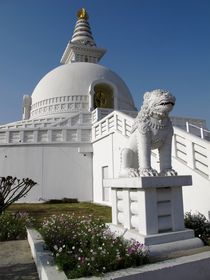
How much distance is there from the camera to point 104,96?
22750 mm

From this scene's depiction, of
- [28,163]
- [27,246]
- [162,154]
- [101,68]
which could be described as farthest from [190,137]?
[101,68]

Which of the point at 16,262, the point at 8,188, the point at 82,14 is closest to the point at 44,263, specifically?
the point at 16,262

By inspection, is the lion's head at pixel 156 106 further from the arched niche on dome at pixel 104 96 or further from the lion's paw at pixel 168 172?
the arched niche on dome at pixel 104 96

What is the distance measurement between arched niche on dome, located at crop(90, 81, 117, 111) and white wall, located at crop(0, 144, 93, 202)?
823 cm

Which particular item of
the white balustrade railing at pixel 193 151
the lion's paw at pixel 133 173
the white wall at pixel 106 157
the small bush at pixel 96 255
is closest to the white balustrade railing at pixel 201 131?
the white balustrade railing at pixel 193 151

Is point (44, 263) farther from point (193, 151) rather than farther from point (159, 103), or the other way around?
point (193, 151)

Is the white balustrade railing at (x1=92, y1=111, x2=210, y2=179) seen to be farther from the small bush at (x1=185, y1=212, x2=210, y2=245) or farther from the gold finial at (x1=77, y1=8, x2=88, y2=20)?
the gold finial at (x1=77, y1=8, x2=88, y2=20)

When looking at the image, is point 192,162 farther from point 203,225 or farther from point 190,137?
point 203,225

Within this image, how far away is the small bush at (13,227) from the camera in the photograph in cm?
596

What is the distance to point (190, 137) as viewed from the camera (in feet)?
23.0

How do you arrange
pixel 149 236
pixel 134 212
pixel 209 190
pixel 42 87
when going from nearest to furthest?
pixel 149 236, pixel 134 212, pixel 209 190, pixel 42 87

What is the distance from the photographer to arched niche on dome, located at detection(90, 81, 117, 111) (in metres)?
21.6

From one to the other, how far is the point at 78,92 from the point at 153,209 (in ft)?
57.2

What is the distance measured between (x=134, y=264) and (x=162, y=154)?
2.02 m
